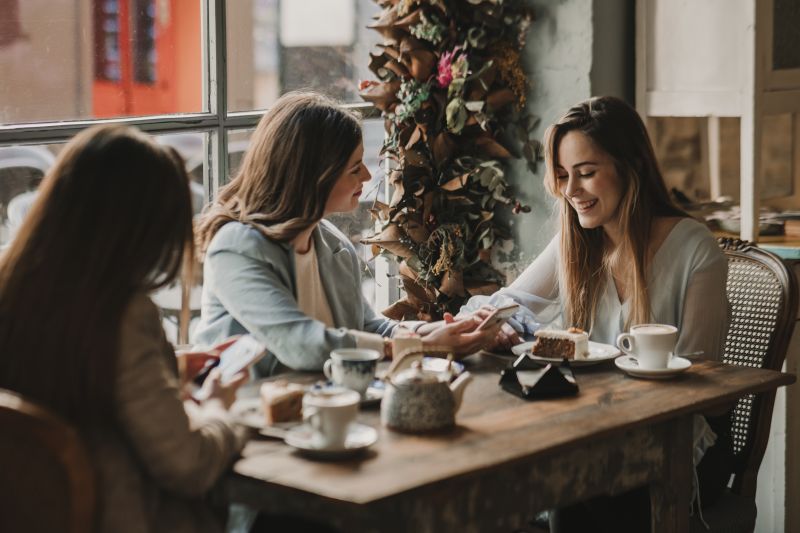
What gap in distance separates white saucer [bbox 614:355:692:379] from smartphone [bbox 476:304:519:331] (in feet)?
0.91

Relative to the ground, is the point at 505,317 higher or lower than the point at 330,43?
lower

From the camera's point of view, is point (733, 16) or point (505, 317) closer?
point (505, 317)

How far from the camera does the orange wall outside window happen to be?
3.44 metres

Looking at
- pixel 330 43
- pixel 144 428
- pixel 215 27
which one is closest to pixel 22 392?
pixel 144 428

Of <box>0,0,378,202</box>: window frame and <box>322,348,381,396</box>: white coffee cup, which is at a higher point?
<box>0,0,378,202</box>: window frame

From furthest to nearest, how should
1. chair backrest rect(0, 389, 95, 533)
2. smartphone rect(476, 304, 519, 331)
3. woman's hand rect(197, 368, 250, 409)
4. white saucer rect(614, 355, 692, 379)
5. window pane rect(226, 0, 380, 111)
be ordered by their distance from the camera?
window pane rect(226, 0, 380, 111), smartphone rect(476, 304, 519, 331), white saucer rect(614, 355, 692, 379), woman's hand rect(197, 368, 250, 409), chair backrest rect(0, 389, 95, 533)

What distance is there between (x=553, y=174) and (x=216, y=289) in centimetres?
89

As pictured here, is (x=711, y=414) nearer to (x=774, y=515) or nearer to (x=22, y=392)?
(x=774, y=515)

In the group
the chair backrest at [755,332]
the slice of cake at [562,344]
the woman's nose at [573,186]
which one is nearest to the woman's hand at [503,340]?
the slice of cake at [562,344]

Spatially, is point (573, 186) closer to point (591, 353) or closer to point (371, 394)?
point (591, 353)

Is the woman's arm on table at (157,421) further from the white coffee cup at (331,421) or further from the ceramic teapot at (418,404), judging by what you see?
the ceramic teapot at (418,404)

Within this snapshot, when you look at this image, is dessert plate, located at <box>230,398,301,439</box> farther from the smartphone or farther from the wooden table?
the smartphone

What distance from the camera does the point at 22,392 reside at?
1.65 m

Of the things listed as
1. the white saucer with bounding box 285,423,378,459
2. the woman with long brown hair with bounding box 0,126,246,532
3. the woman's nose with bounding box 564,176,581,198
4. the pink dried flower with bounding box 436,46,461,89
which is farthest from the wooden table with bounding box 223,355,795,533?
the pink dried flower with bounding box 436,46,461,89
